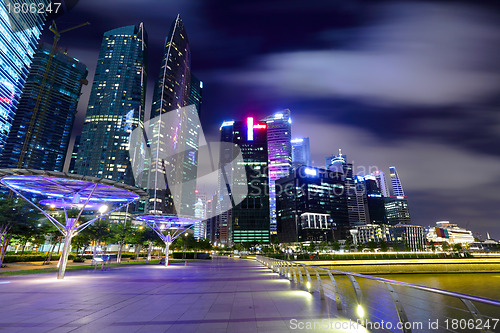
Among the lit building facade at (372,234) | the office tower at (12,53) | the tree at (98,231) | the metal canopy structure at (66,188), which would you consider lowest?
the tree at (98,231)

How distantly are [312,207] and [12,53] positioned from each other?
17008 cm

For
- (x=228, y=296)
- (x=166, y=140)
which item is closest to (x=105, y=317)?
(x=228, y=296)

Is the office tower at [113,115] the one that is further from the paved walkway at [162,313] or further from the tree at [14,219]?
the paved walkway at [162,313]

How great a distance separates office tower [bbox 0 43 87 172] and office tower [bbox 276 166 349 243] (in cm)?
17222

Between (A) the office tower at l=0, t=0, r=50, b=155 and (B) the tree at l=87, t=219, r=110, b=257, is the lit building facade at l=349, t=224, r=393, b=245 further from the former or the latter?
(A) the office tower at l=0, t=0, r=50, b=155

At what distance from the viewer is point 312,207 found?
575 feet

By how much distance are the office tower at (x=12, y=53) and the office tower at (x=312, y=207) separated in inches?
6196

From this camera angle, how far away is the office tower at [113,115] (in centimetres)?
16562

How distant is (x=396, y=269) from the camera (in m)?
69.1

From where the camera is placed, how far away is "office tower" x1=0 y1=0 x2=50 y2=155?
9306cm

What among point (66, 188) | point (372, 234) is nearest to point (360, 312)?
point (66, 188)

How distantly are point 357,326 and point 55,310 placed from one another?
8.48 meters

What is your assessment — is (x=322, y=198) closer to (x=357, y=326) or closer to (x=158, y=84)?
(x=158, y=84)

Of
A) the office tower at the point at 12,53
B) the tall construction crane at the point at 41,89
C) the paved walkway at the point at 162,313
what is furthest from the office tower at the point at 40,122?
the paved walkway at the point at 162,313
